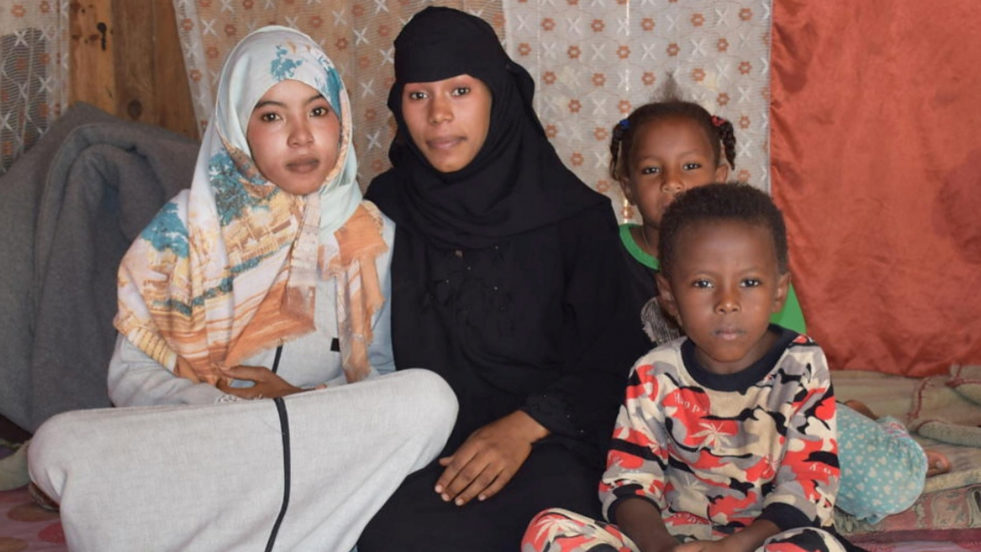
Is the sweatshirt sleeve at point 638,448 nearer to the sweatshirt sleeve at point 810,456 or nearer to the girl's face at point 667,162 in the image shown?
the sweatshirt sleeve at point 810,456

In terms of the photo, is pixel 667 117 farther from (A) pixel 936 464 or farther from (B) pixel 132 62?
(B) pixel 132 62

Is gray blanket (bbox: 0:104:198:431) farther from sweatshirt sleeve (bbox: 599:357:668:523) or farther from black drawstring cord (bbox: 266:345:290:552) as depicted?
sweatshirt sleeve (bbox: 599:357:668:523)

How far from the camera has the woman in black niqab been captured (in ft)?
6.51

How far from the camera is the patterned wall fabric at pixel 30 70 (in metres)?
2.95

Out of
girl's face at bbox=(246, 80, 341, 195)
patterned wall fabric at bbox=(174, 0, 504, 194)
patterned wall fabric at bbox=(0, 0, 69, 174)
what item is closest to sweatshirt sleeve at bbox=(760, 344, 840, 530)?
girl's face at bbox=(246, 80, 341, 195)

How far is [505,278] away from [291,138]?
1.70 ft

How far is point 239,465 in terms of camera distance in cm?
169

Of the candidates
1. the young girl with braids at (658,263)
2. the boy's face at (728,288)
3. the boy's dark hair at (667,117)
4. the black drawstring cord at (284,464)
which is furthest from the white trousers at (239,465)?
the boy's dark hair at (667,117)

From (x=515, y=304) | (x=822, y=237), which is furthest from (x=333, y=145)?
(x=822, y=237)

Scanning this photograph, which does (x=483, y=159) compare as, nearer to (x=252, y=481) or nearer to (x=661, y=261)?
(x=661, y=261)

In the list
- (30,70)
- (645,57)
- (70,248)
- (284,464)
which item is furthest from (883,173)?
(30,70)

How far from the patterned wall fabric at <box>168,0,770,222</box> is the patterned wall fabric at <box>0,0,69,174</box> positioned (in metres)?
0.69

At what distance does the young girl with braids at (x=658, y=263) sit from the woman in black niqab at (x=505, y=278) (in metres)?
0.14

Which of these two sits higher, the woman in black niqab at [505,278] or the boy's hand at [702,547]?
the woman in black niqab at [505,278]
